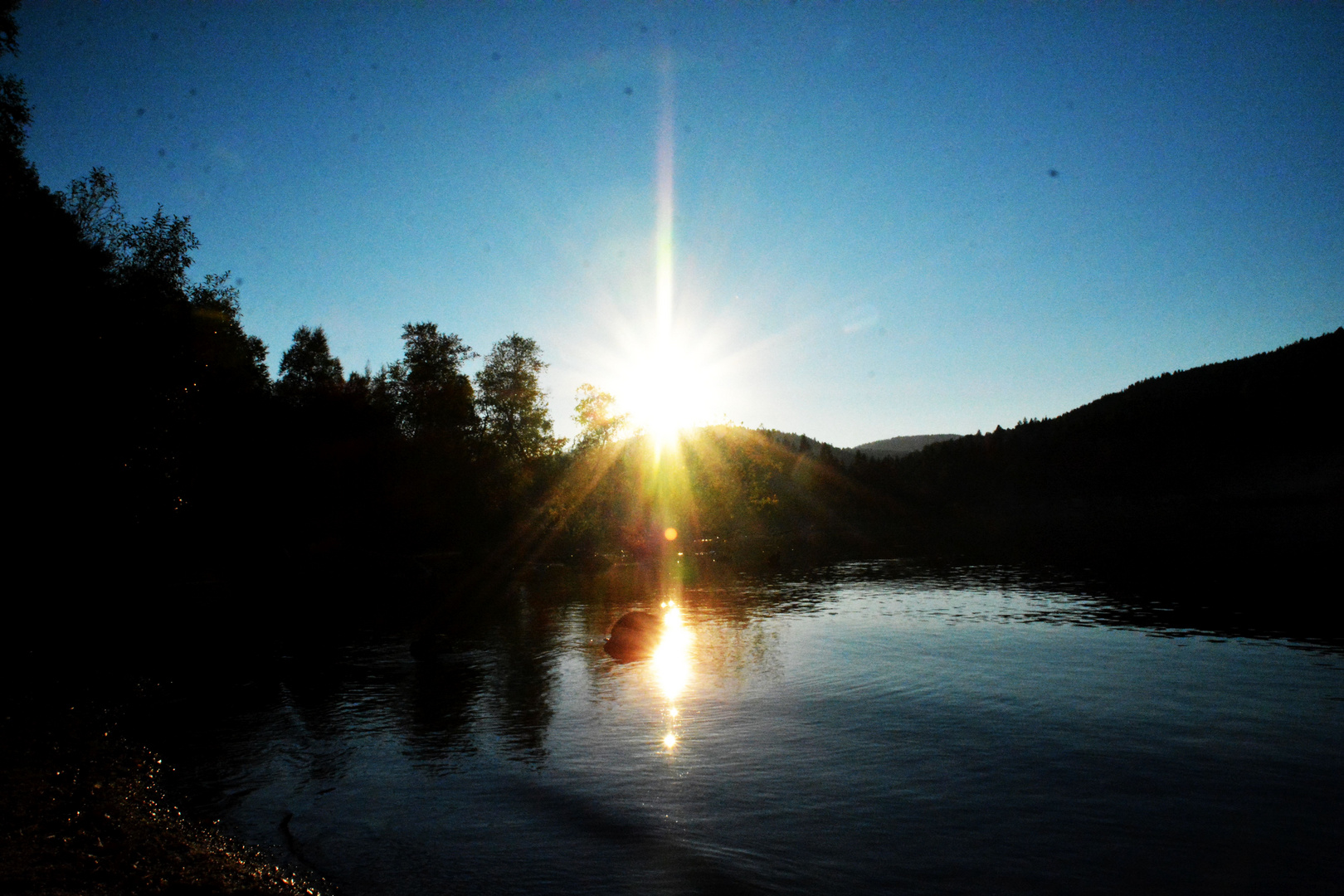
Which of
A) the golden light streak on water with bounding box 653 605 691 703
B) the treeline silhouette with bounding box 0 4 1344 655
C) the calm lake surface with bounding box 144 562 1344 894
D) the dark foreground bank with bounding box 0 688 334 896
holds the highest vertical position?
the treeline silhouette with bounding box 0 4 1344 655

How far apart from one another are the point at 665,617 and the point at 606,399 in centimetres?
4967

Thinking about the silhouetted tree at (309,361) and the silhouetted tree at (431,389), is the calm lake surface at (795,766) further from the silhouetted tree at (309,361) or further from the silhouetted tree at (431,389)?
the silhouetted tree at (309,361)

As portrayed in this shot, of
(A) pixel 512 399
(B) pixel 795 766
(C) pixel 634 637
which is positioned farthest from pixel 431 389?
(B) pixel 795 766

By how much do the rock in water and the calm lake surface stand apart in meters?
0.87

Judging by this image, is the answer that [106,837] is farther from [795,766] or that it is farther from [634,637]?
[634,637]

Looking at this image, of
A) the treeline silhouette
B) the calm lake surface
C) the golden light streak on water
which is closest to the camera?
the calm lake surface

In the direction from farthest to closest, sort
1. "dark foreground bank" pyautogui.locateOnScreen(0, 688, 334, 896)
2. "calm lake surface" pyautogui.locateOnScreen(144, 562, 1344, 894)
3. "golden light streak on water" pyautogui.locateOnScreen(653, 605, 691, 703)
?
"golden light streak on water" pyautogui.locateOnScreen(653, 605, 691, 703)
"calm lake surface" pyautogui.locateOnScreen(144, 562, 1344, 894)
"dark foreground bank" pyautogui.locateOnScreen(0, 688, 334, 896)

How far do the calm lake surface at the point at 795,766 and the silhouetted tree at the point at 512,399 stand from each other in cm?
5408

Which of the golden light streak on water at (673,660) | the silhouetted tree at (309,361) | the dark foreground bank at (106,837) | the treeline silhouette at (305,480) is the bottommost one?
the golden light streak on water at (673,660)

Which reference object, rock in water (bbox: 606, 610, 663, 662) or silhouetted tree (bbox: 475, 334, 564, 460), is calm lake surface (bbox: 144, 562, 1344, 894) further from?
silhouetted tree (bbox: 475, 334, 564, 460)

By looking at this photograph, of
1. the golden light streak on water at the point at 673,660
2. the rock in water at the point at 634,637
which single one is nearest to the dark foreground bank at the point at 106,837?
the golden light streak on water at the point at 673,660

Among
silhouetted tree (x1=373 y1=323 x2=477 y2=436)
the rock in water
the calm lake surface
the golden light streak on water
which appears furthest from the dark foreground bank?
silhouetted tree (x1=373 y1=323 x2=477 y2=436)

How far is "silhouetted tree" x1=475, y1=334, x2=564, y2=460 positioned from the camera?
85.4 m

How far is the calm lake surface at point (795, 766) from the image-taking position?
12266mm
